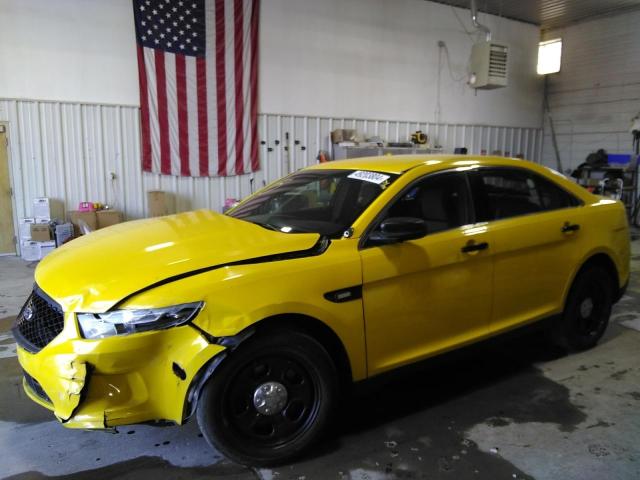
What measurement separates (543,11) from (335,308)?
12.1 meters

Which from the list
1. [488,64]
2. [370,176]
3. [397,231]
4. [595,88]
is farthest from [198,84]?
[595,88]

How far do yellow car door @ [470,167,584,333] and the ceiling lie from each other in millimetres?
9048

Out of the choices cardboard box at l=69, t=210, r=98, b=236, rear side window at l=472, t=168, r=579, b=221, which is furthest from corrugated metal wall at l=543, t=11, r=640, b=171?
cardboard box at l=69, t=210, r=98, b=236

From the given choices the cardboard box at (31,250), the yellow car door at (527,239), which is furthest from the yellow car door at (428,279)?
the cardboard box at (31,250)

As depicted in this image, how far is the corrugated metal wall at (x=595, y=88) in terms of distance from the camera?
441 inches

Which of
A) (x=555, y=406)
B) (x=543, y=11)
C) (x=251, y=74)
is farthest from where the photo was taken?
(x=543, y=11)

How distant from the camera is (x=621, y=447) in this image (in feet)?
8.21

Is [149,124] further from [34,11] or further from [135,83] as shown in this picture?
[34,11]

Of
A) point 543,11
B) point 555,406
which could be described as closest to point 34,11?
point 555,406

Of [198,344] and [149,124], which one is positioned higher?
[149,124]

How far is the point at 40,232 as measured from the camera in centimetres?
731

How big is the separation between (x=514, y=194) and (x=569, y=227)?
1.56ft

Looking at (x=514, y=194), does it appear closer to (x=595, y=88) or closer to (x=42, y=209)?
(x=42, y=209)

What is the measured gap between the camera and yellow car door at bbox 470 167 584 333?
303 centimetres
